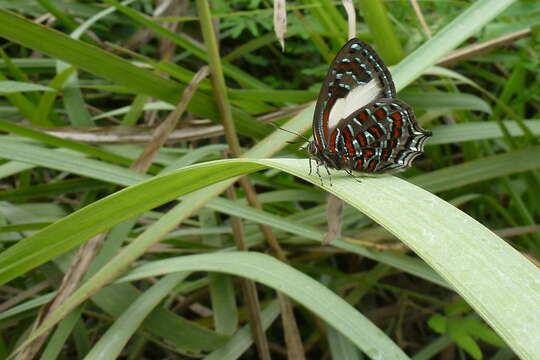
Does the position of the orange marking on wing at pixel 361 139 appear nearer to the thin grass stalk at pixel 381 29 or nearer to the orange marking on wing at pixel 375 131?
the orange marking on wing at pixel 375 131

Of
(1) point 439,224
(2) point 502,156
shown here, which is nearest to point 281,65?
(2) point 502,156

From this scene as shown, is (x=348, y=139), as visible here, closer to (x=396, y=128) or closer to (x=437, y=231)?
(x=396, y=128)

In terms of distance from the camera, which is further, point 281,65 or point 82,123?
point 281,65

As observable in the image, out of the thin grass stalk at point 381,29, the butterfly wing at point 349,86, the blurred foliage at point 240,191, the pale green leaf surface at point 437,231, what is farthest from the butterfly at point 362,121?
the thin grass stalk at point 381,29

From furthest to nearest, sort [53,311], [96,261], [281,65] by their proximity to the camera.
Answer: [281,65] < [96,261] < [53,311]

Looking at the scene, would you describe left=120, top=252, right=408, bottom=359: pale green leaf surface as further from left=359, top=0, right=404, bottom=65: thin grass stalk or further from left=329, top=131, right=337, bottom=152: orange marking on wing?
left=359, top=0, right=404, bottom=65: thin grass stalk

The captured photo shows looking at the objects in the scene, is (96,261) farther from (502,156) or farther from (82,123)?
(502,156)
